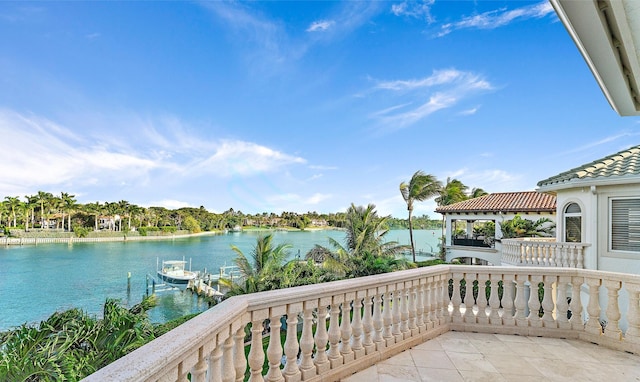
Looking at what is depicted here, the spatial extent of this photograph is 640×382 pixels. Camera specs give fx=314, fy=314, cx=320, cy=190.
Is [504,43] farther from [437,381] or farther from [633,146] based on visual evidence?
[437,381]

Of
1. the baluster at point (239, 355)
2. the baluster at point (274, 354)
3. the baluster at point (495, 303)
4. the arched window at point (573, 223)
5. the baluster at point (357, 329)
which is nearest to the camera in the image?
the baluster at point (239, 355)

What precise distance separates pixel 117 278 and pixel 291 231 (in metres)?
68.1

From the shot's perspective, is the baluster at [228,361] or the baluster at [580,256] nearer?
the baluster at [228,361]

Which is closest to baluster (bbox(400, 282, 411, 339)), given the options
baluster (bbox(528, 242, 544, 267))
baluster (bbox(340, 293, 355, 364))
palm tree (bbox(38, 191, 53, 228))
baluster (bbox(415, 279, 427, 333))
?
baluster (bbox(415, 279, 427, 333))

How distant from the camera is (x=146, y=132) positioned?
3856 cm

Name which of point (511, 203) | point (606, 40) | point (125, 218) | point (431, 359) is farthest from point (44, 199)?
point (606, 40)

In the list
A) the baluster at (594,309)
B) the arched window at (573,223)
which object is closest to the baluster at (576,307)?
the baluster at (594,309)

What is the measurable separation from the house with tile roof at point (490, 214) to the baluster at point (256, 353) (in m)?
17.8

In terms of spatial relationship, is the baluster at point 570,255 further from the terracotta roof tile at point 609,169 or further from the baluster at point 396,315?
the baluster at point 396,315

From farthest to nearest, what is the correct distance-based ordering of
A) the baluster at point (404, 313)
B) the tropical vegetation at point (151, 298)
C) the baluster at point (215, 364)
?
1. the tropical vegetation at point (151, 298)
2. the baluster at point (404, 313)
3. the baluster at point (215, 364)

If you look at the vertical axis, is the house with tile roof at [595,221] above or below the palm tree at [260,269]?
above

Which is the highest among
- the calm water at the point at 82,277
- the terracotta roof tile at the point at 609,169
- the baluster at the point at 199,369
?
the terracotta roof tile at the point at 609,169

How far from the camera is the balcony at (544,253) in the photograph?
8977 mm

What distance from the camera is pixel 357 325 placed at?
300cm
